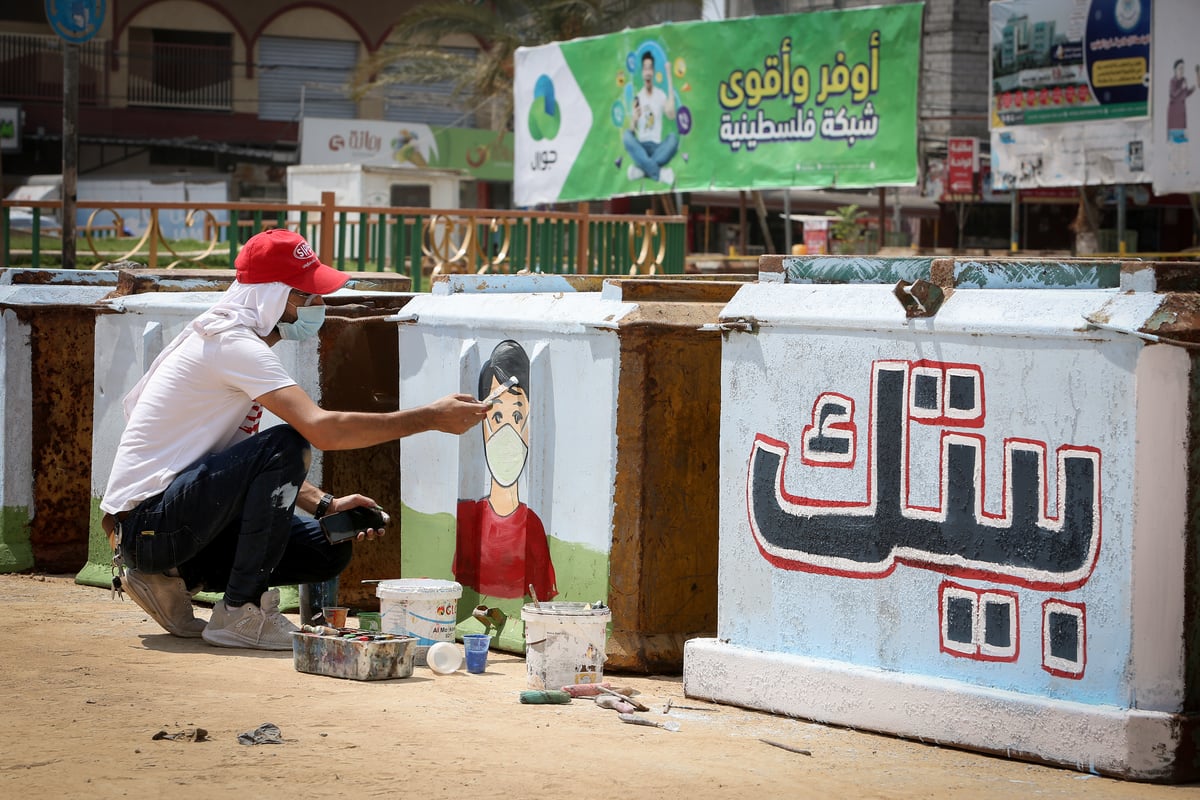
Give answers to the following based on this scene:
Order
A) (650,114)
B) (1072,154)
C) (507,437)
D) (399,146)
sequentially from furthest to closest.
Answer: (399,146) < (650,114) < (1072,154) < (507,437)

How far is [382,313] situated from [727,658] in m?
2.30

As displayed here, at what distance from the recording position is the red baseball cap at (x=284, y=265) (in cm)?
525

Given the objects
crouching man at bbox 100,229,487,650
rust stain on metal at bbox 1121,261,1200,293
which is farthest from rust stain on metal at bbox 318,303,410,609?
rust stain on metal at bbox 1121,261,1200,293

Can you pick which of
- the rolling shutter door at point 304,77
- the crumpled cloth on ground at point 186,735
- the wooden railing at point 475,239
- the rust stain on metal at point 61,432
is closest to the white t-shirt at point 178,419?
the crumpled cloth on ground at point 186,735

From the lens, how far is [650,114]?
18.5 m

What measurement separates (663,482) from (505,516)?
2.35 ft

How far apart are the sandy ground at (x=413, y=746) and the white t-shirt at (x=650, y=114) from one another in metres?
14.0

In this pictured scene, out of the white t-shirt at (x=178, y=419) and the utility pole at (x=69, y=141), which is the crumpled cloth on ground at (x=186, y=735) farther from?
the utility pole at (x=69, y=141)

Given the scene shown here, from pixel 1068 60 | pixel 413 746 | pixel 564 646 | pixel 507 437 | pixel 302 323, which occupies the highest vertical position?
pixel 1068 60

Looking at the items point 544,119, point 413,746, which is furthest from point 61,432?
point 544,119

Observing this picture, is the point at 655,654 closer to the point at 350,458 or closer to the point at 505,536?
the point at 505,536

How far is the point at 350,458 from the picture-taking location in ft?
20.5

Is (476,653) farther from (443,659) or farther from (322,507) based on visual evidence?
(322,507)

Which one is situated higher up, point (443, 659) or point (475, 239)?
point (475, 239)
